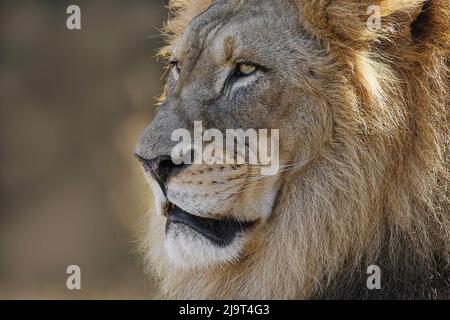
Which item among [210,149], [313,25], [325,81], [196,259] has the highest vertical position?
[313,25]

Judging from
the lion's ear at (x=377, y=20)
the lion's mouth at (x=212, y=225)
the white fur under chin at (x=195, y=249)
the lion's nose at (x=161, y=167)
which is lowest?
the white fur under chin at (x=195, y=249)

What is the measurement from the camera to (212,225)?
3.82 metres

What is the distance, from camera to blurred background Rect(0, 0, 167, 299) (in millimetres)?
10508

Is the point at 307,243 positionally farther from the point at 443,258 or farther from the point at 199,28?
the point at 199,28

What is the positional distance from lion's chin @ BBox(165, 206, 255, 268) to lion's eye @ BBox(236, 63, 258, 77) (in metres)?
0.65

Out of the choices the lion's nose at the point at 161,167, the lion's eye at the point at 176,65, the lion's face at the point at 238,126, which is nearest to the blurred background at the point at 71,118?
the lion's eye at the point at 176,65

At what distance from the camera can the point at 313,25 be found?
3.88 meters

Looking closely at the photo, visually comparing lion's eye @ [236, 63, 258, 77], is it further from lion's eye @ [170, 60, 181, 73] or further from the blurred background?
the blurred background

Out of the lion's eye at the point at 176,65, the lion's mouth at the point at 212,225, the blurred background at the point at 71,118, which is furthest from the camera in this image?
the blurred background at the point at 71,118

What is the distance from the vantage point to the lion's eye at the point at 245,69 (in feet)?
12.6

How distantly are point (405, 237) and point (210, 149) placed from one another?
0.91 metres

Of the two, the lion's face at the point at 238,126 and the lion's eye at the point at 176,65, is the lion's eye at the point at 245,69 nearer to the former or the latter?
the lion's face at the point at 238,126

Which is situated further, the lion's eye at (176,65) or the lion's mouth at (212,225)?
the lion's eye at (176,65)
